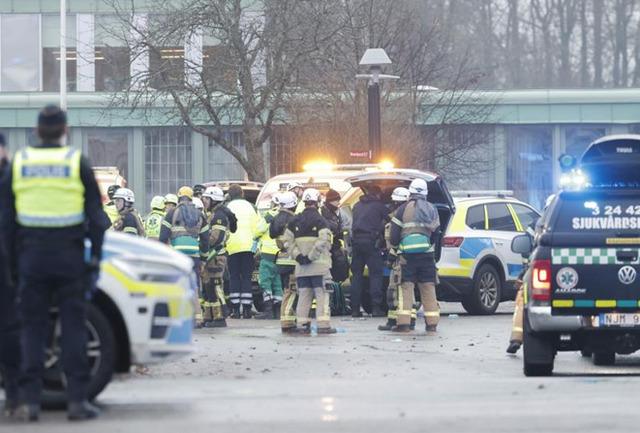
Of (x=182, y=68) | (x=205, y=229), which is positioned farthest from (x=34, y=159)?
(x=182, y=68)

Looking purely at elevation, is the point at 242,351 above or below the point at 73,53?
below

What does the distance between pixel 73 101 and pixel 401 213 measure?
29.2m

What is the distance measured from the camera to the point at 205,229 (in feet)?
70.7

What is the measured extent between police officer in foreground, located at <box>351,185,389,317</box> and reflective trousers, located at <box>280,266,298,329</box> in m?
2.05

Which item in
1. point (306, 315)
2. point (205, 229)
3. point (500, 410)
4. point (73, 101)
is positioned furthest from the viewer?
point (73, 101)

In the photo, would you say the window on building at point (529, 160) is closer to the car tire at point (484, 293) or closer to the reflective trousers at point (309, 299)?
the car tire at point (484, 293)

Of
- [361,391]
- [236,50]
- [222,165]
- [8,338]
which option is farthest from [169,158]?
[8,338]

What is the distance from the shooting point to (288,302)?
797 inches

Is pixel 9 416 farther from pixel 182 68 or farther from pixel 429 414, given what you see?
pixel 182 68

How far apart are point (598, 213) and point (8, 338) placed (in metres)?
5.54

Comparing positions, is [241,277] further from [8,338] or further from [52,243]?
[52,243]

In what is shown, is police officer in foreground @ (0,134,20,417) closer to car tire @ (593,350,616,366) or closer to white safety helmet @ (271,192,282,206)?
car tire @ (593,350,616,366)

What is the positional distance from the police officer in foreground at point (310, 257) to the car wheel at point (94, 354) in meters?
9.03

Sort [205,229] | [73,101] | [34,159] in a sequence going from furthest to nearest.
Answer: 1. [73,101]
2. [205,229]
3. [34,159]
